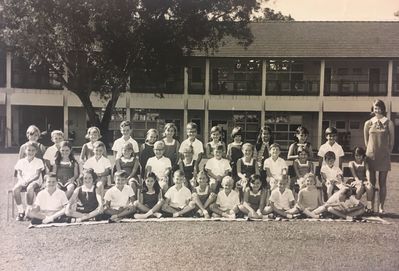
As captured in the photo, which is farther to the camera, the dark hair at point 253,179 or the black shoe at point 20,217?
the dark hair at point 253,179

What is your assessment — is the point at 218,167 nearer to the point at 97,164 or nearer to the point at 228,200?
the point at 228,200

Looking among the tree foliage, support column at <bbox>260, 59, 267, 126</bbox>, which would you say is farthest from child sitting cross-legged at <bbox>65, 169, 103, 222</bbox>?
support column at <bbox>260, 59, 267, 126</bbox>

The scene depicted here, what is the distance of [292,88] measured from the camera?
2036 cm

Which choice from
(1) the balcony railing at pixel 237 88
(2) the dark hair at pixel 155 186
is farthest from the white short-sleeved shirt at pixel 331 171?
(1) the balcony railing at pixel 237 88

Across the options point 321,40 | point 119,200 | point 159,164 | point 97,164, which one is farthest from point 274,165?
point 321,40

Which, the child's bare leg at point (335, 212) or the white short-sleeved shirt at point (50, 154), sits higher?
the white short-sleeved shirt at point (50, 154)

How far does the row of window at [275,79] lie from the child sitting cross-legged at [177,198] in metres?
13.3

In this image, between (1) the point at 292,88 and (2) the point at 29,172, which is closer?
(2) the point at 29,172

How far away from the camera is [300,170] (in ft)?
18.3

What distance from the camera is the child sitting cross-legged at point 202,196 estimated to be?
5.14 m

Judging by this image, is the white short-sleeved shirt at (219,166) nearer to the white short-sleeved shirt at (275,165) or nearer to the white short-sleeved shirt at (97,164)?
the white short-sleeved shirt at (275,165)

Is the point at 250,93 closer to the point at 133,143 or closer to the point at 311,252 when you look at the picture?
the point at 133,143

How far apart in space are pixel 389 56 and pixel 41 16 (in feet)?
40.2

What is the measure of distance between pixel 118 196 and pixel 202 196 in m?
0.89
